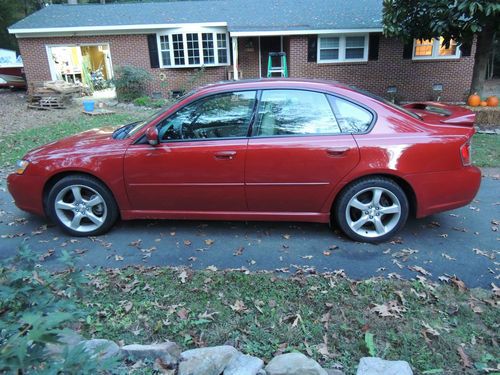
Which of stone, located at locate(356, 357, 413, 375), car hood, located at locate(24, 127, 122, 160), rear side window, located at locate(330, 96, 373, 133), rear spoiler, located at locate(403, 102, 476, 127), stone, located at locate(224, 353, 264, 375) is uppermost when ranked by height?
rear side window, located at locate(330, 96, 373, 133)

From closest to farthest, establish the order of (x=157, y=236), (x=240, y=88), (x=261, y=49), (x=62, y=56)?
(x=240, y=88) < (x=157, y=236) < (x=261, y=49) < (x=62, y=56)

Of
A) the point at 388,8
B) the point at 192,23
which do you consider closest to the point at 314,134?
the point at 388,8

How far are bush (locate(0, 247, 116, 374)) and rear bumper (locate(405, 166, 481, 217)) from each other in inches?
126

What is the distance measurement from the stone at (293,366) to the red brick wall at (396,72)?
49.4 feet

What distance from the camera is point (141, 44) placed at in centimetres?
1697

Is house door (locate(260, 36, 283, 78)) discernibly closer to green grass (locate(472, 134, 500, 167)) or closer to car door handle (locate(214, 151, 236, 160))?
green grass (locate(472, 134, 500, 167))

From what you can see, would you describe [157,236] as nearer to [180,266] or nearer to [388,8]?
[180,266]

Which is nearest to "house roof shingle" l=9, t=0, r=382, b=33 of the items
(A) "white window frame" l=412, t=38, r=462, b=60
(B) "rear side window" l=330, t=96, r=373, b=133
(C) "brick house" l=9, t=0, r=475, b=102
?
(C) "brick house" l=9, t=0, r=475, b=102

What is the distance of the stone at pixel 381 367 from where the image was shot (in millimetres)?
2324

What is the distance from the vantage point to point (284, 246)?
4.03m

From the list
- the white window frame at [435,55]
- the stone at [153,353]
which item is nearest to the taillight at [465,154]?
the stone at [153,353]

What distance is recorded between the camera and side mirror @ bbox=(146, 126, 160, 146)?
3844mm

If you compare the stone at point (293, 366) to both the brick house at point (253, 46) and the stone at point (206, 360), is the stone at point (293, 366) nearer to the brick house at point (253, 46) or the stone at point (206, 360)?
the stone at point (206, 360)

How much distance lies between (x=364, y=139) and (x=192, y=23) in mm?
14871
